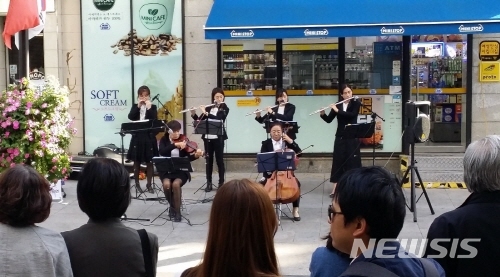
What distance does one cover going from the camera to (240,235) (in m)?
2.88

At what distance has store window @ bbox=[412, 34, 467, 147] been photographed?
46.4 feet

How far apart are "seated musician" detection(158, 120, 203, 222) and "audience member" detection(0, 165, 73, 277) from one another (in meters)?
7.22

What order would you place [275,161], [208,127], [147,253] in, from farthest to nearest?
[208,127], [275,161], [147,253]

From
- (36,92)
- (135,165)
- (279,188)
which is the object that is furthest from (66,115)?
(279,188)

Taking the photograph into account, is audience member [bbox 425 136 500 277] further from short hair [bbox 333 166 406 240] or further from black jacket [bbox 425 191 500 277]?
short hair [bbox 333 166 406 240]

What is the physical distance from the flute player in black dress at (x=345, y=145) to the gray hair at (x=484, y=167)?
27.2 ft

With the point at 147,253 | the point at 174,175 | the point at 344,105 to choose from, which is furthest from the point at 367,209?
the point at 344,105

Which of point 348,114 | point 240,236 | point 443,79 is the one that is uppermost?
point 443,79

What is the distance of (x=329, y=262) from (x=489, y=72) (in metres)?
11.6

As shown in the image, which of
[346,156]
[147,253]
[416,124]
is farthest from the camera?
[346,156]

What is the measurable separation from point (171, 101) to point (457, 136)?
5.71 metres

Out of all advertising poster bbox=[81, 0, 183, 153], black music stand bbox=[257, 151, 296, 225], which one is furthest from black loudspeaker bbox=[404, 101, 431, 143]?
advertising poster bbox=[81, 0, 183, 153]

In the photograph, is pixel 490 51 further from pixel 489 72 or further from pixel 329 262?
pixel 329 262

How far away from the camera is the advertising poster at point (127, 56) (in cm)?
1468
